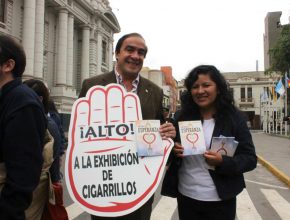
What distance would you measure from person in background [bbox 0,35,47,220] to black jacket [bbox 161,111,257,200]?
3.75 feet

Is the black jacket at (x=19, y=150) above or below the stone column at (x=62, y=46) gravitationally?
below

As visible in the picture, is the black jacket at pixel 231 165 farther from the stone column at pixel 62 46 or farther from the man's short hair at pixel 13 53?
the stone column at pixel 62 46

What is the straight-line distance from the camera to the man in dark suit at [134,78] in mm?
2908

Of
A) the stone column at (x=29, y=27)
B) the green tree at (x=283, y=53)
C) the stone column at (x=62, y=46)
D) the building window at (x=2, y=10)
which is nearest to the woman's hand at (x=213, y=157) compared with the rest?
the stone column at (x=29, y=27)

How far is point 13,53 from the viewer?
2117mm

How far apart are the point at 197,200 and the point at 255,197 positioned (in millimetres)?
5637

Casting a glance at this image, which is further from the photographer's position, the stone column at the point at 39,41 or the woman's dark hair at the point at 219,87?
the stone column at the point at 39,41

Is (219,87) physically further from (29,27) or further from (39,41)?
(39,41)

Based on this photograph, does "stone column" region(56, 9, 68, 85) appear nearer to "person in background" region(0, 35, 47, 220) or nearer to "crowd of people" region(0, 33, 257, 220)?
"crowd of people" region(0, 33, 257, 220)

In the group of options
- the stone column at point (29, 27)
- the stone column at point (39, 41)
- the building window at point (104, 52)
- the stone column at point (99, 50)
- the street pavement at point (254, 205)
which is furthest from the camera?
the building window at point (104, 52)

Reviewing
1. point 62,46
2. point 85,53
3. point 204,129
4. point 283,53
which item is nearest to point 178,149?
point 204,129

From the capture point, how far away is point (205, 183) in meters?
2.74

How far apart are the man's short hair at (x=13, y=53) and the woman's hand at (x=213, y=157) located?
4.32ft

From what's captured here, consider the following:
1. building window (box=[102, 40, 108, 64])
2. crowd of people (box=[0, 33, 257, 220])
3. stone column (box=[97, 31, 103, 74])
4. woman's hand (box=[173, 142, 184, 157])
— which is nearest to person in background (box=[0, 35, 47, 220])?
crowd of people (box=[0, 33, 257, 220])
